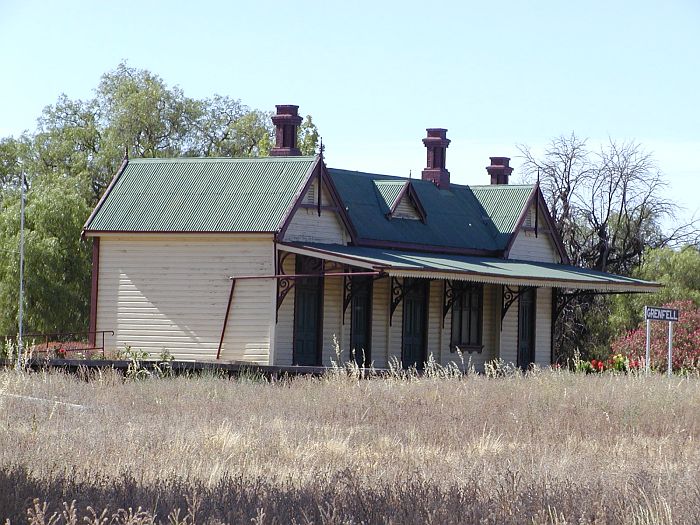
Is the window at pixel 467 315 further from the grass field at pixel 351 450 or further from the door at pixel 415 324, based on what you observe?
the grass field at pixel 351 450

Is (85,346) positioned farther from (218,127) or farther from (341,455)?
(218,127)

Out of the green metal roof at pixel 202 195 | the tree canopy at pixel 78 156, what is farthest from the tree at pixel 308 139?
the green metal roof at pixel 202 195

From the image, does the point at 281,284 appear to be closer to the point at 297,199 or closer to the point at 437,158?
the point at 297,199

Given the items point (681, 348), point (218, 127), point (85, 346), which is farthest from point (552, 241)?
point (218, 127)

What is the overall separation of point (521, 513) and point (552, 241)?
94.4 ft

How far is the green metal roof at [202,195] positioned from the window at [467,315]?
19.5ft

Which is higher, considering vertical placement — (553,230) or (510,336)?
(553,230)

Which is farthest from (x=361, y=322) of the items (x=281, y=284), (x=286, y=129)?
(x=286, y=129)

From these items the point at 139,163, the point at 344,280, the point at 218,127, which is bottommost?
the point at 344,280

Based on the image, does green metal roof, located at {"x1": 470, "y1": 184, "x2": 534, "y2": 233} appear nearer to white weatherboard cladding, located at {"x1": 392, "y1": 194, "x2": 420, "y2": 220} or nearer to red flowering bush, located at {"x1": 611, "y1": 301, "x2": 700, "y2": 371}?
white weatherboard cladding, located at {"x1": 392, "y1": 194, "x2": 420, "y2": 220}

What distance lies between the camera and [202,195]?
93.4ft

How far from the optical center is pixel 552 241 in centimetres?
3659

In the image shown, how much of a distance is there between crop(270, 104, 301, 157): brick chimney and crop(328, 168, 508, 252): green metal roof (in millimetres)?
1158

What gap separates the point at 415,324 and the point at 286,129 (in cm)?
562
